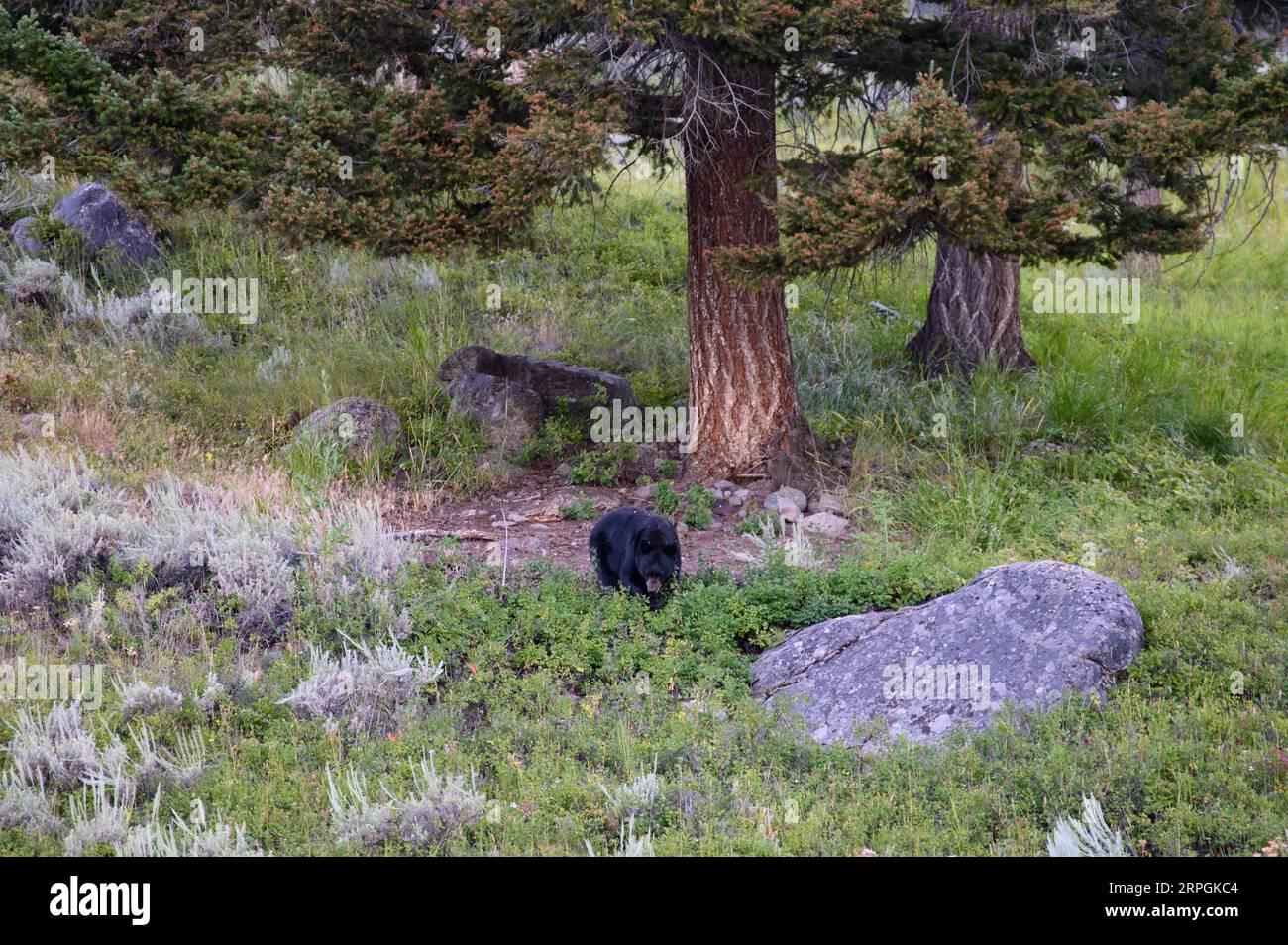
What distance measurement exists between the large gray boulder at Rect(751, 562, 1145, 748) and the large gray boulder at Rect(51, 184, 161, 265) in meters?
10.8

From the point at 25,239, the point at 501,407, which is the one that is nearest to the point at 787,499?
the point at 501,407


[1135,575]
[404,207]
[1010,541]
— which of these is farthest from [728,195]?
[1135,575]

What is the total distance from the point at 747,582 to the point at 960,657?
1733 millimetres

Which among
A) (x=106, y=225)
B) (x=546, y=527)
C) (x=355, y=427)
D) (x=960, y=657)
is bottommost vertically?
(x=960, y=657)

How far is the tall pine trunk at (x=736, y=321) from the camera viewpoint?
9.26 meters

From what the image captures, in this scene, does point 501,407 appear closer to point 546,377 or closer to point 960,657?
point 546,377

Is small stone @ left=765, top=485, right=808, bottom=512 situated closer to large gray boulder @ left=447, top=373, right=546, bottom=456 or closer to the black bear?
the black bear

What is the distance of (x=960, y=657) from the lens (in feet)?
20.8

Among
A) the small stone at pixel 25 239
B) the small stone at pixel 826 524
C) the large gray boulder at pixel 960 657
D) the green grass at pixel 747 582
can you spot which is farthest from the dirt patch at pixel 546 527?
the small stone at pixel 25 239

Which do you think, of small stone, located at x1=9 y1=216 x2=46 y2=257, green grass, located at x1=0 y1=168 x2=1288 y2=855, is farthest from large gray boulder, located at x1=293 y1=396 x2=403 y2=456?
small stone, located at x1=9 y1=216 x2=46 y2=257

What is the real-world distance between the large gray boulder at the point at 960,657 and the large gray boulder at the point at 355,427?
449 cm

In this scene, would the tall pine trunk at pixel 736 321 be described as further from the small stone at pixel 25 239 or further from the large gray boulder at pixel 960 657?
the small stone at pixel 25 239

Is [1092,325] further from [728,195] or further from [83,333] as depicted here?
[83,333]

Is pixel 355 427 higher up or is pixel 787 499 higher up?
pixel 355 427
